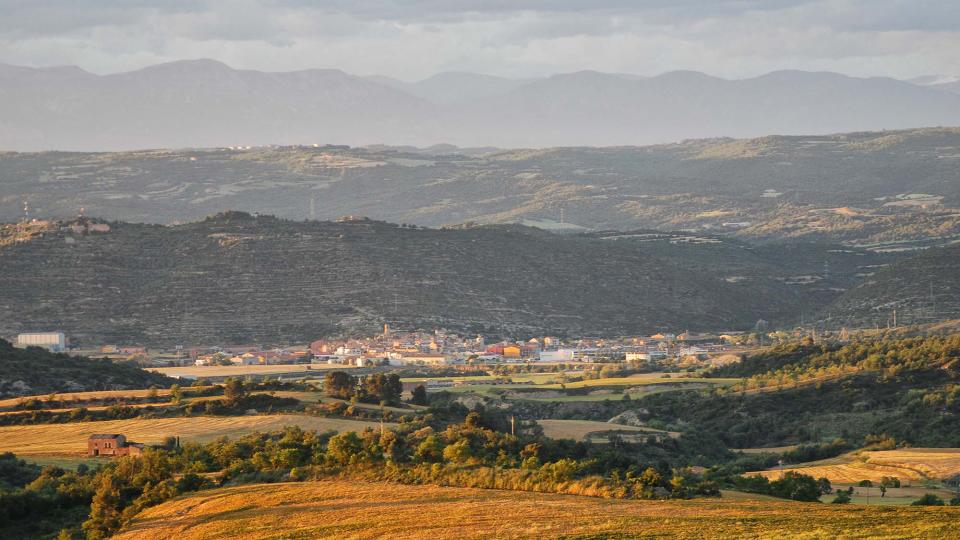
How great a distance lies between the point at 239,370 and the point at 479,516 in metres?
53.5

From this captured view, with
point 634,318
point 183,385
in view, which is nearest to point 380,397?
point 183,385

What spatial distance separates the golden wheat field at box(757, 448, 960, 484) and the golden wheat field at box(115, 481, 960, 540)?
1279 centimetres

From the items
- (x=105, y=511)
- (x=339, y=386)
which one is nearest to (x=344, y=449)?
(x=105, y=511)

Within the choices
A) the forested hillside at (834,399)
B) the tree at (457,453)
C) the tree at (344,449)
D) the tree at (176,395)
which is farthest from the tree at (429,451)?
the forested hillside at (834,399)

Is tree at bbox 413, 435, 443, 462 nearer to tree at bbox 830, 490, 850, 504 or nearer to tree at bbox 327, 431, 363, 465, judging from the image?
tree at bbox 327, 431, 363, 465

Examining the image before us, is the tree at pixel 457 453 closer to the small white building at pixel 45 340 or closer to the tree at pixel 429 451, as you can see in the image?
the tree at pixel 429 451

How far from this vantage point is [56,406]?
59.0 metres

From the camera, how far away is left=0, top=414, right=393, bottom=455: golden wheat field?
5081 cm

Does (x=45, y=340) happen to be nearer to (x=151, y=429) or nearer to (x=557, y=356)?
(x=557, y=356)

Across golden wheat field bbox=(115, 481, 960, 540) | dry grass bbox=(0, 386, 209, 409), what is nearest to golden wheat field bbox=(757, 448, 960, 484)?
golden wheat field bbox=(115, 481, 960, 540)

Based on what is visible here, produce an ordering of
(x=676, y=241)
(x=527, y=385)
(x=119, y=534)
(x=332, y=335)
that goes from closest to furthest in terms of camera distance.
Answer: (x=119, y=534) → (x=527, y=385) → (x=332, y=335) → (x=676, y=241)

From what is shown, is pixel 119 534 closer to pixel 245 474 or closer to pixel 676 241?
pixel 245 474

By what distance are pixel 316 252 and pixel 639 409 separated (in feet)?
187

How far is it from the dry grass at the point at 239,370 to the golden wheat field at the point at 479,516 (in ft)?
142
